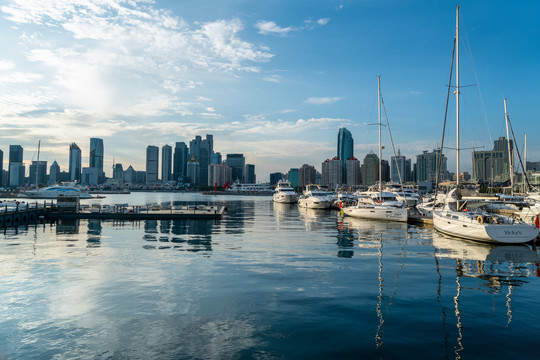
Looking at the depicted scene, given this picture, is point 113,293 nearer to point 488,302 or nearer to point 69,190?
point 488,302

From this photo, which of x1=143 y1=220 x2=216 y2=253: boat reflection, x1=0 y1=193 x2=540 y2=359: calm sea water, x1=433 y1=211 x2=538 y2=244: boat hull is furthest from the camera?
x1=143 y1=220 x2=216 y2=253: boat reflection

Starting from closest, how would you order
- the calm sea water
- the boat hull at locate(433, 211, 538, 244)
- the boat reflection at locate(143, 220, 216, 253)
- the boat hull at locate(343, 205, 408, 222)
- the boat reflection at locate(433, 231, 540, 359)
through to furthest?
the calm sea water
the boat reflection at locate(433, 231, 540, 359)
the boat hull at locate(433, 211, 538, 244)
the boat reflection at locate(143, 220, 216, 253)
the boat hull at locate(343, 205, 408, 222)

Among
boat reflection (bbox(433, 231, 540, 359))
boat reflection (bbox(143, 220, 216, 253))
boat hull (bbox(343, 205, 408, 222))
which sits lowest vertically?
boat reflection (bbox(143, 220, 216, 253))

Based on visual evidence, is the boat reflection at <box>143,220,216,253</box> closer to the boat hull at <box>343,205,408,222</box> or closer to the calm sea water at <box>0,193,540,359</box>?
the calm sea water at <box>0,193,540,359</box>

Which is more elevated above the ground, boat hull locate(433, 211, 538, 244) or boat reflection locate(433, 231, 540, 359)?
boat hull locate(433, 211, 538, 244)

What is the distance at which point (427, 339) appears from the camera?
995 cm

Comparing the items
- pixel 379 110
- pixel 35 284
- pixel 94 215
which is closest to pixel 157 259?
pixel 35 284

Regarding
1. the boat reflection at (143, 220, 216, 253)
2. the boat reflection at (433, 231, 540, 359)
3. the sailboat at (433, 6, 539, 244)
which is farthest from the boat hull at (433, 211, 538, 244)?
the boat reflection at (143, 220, 216, 253)

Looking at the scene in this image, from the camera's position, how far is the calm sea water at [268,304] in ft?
31.0

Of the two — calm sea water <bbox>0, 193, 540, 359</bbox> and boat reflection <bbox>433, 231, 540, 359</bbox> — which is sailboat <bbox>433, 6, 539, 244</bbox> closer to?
boat reflection <bbox>433, 231, 540, 359</bbox>

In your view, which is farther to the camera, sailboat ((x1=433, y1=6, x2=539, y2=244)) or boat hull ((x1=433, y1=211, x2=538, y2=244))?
sailboat ((x1=433, y1=6, x2=539, y2=244))

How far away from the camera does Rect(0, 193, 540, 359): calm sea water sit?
945 centimetres

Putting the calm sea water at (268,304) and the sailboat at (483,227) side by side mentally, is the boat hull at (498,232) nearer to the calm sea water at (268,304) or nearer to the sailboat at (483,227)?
the sailboat at (483,227)

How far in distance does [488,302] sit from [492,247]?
16162mm
